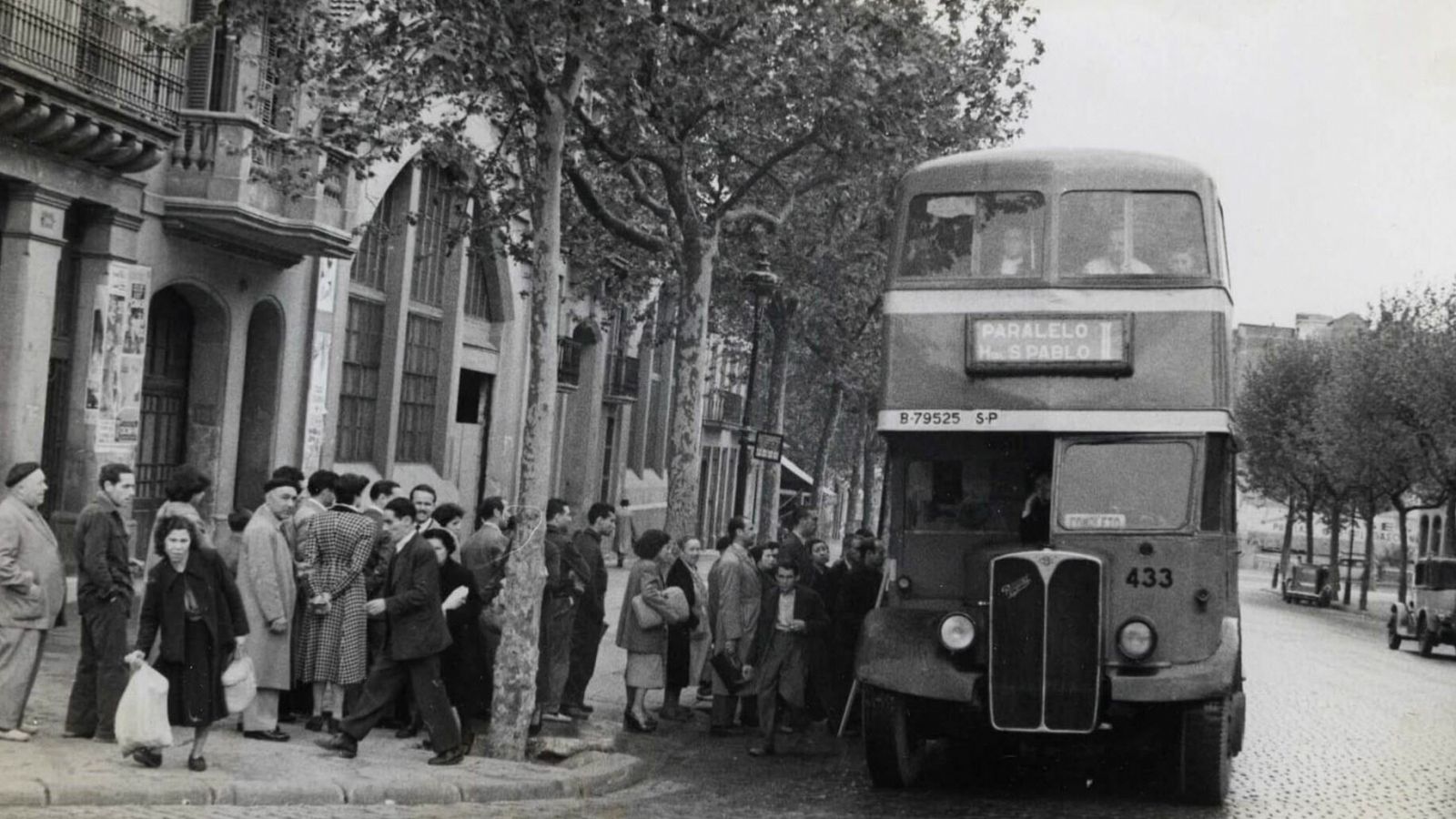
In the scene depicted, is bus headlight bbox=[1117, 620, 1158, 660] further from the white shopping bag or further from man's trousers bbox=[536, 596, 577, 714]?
the white shopping bag

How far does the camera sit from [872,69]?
19.3m

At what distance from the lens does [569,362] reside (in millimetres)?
37844

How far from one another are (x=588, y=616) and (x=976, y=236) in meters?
4.42

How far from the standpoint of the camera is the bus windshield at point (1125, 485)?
38.5 feet

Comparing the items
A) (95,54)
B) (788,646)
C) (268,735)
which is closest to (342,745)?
(268,735)

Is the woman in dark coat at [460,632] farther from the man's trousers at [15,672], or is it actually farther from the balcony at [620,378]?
the balcony at [620,378]

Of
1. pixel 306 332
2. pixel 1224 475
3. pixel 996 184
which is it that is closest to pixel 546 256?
pixel 996 184

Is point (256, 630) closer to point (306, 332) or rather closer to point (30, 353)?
point (30, 353)

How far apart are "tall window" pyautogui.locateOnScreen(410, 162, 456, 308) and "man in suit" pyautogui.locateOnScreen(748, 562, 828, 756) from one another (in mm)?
15177

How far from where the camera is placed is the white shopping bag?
9.38m

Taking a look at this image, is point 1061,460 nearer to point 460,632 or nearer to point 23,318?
point 460,632

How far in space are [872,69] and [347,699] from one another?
1005cm

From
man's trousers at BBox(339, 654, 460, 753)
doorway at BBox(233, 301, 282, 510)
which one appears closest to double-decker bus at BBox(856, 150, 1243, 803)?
man's trousers at BBox(339, 654, 460, 753)

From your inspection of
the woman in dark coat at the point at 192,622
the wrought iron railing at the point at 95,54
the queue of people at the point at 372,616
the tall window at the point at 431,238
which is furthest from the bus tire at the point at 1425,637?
the woman in dark coat at the point at 192,622
